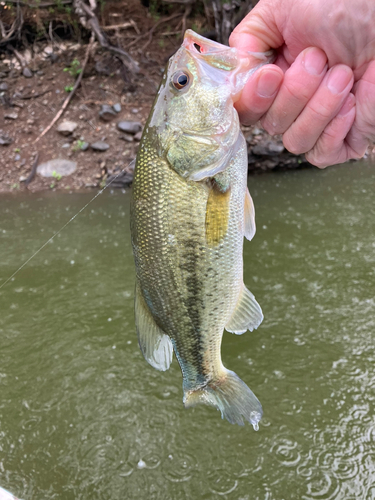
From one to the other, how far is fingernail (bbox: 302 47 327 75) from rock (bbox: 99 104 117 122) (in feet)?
27.8

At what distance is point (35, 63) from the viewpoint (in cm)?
1027

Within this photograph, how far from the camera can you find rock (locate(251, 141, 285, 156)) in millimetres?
8453

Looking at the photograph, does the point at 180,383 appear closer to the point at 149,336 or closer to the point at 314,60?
the point at 149,336

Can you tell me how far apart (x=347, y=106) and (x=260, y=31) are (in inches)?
19.1


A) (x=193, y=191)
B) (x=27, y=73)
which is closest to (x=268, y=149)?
(x=27, y=73)

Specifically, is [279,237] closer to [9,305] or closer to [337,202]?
[337,202]

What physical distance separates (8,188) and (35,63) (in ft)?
13.8

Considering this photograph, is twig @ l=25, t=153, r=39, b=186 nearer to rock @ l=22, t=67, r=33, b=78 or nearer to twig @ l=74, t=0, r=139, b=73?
rock @ l=22, t=67, r=33, b=78

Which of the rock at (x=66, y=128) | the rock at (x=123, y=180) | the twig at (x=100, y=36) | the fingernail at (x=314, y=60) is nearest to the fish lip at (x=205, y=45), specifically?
the fingernail at (x=314, y=60)

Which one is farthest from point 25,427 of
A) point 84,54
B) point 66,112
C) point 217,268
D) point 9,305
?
point 84,54

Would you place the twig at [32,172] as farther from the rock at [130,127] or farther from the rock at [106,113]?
the rock at [130,127]

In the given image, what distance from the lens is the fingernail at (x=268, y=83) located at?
1445 millimetres

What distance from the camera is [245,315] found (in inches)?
69.4

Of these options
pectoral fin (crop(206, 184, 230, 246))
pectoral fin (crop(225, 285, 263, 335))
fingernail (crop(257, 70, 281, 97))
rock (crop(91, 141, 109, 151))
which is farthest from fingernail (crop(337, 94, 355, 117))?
rock (crop(91, 141, 109, 151))
